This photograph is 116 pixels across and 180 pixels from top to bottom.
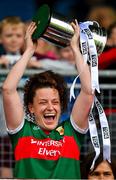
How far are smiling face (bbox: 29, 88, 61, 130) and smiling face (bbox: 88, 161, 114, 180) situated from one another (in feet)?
2.19

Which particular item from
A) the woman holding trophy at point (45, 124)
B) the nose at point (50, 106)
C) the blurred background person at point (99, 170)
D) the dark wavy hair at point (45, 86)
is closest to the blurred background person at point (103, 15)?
the blurred background person at point (99, 170)

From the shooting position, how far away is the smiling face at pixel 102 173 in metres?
7.18

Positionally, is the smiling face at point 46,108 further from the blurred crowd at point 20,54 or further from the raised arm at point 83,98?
the blurred crowd at point 20,54

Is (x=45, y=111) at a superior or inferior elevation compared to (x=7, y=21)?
inferior

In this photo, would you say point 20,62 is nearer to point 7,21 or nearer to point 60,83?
point 60,83

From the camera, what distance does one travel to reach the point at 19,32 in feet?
32.0

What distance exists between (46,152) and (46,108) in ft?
1.17

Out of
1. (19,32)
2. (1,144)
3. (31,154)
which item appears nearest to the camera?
(31,154)

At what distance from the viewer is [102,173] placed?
23.6 feet

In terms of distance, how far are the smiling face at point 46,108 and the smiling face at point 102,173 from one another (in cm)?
67

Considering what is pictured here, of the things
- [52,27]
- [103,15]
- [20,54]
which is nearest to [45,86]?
[52,27]

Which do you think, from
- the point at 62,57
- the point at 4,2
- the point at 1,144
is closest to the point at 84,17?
the point at 4,2

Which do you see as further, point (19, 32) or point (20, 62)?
point (19, 32)

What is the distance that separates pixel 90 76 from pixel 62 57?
317cm
